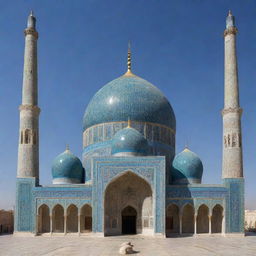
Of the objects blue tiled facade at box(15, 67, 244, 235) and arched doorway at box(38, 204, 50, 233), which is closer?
blue tiled facade at box(15, 67, 244, 235)

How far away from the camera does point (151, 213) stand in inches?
746

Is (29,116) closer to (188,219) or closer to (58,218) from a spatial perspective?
(58,218)

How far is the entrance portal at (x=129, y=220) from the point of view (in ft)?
64.1

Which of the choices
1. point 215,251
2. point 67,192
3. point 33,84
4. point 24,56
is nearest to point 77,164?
point 67,192

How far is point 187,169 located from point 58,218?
6788 millimetres

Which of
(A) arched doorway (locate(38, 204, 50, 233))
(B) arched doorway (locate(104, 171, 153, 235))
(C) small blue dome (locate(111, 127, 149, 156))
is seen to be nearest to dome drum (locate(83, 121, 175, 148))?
(C) small blue dome (locate(111, 127, 149, 156))

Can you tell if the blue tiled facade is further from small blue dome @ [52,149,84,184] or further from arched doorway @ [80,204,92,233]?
arched doorway @ [80,204,92,233]

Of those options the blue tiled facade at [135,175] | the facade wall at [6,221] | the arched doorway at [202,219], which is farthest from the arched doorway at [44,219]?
the arched doorway at [202,219]

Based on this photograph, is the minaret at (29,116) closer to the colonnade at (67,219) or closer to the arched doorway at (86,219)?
the colonnade at (67,219)

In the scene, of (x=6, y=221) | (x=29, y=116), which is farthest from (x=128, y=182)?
(x=6, y=221)

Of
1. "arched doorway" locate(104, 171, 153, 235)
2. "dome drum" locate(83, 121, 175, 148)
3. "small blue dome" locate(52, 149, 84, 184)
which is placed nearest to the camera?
"arched doorway" locate(104, 171, 153, 235)

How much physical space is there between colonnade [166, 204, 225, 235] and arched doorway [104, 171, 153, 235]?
124 cm

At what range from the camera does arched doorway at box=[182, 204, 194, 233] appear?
19.6 m

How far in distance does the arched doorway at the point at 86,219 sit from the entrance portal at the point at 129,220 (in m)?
1.63
